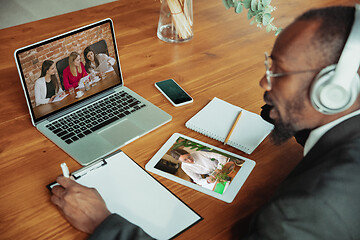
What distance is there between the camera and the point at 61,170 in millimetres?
1016

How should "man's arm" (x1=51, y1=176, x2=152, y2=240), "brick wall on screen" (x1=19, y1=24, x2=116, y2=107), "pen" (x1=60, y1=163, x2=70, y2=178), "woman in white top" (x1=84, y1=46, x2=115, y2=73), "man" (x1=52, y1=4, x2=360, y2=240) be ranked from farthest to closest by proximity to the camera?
"woman in white top" (x1=84, y1=46, x2=115, y2=73)
"brick wall on screen" (x1=19, y1=24, x2=116, y2=107)
"pen" (x1=60, y1=163, x2=70, y2=178)
"man's arm" (x1=51, y1=176, x2=152, y2=240)
"man" (x1=52, y1=4, x2=360, y2=240)

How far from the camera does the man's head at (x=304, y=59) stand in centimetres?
79

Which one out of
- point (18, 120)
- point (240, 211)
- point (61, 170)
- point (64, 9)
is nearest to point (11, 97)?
point (18, 120)

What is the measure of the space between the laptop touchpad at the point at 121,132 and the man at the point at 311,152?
0.22m

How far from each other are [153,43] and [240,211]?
856mm

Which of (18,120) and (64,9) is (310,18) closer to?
(18,120)

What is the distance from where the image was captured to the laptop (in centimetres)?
106

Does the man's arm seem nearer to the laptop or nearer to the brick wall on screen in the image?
the laptop

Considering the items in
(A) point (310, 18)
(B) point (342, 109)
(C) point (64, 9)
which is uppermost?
(A) point (310, 18)

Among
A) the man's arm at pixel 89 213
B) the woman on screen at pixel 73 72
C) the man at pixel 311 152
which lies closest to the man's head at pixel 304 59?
the man at pixel 311 152

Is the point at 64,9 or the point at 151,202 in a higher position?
the point at 151,202

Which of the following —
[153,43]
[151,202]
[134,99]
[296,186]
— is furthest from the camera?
[153,43]

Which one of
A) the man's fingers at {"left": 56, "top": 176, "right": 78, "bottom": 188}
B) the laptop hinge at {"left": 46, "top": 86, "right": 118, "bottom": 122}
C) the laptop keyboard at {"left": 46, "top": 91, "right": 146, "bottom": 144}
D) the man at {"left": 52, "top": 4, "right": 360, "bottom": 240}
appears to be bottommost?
the man's fingers at {"left": 56, "top": 176, "right": 78, "bottom": 188}

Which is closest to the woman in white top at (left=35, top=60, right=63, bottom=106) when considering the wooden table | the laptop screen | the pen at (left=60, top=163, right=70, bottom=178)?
the laptop screen
